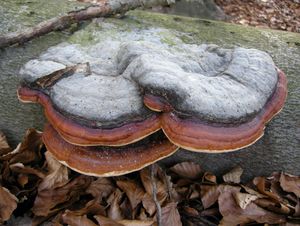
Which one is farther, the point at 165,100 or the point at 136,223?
the point at 136,223

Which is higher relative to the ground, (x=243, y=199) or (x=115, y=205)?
(x=243, y=199)

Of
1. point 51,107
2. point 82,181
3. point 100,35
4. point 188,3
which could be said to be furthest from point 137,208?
point 188,3

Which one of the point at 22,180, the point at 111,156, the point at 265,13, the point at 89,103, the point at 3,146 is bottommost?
the point at 265,13

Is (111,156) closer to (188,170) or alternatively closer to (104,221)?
(104,221)

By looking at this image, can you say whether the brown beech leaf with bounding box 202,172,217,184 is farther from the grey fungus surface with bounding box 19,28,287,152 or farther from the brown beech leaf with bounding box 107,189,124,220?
the grey fungus surface with bounding box 19,28,287,152

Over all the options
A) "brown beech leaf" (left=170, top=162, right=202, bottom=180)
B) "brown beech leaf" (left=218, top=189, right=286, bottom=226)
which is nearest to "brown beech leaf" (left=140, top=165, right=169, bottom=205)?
"brown beech leaf" (left=170, top=162, right=202, bottom=180)

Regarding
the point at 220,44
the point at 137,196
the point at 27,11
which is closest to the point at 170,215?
the point at 137,196

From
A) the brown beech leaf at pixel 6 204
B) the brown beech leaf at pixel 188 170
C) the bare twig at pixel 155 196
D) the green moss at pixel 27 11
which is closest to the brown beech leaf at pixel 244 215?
the brown beech leaf at pixel 188 170

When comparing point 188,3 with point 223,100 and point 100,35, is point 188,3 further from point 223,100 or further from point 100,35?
point 223,100
